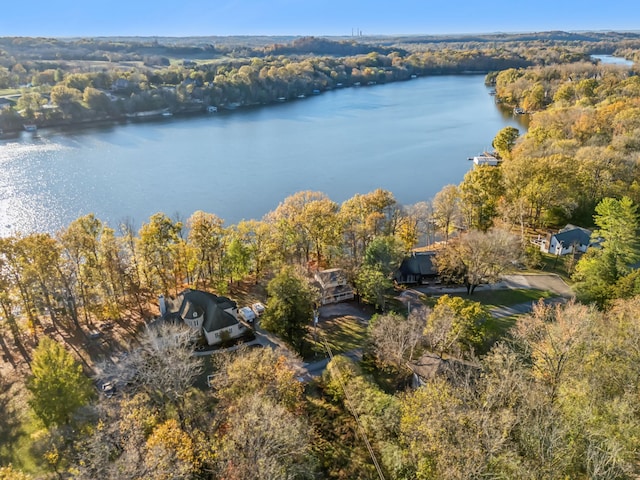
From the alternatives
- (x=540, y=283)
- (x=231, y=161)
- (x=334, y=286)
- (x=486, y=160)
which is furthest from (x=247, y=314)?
(x=486, y=160)

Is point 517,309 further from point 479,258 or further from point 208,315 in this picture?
point 208,315

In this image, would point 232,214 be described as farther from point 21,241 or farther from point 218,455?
point 218,455

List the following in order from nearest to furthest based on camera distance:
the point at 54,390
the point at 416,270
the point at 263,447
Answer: the point at 263,447 → the point at 54,390 → the point at 416,270

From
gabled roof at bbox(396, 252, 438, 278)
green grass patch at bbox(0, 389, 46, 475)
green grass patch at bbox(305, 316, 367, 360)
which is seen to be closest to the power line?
green grass patch at bbox(305, 316, 367, 360)

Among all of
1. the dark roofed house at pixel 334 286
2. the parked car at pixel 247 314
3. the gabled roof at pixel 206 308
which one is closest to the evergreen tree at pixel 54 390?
the gabled roof at pixel 206 308

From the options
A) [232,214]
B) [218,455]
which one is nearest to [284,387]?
[218,455]

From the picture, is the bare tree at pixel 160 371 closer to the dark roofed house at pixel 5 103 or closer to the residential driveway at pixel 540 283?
the residential driveway at pixel 540 283

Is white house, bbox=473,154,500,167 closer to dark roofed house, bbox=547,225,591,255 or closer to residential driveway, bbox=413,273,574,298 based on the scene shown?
dark roofed house, bbox=547,225,591,255
